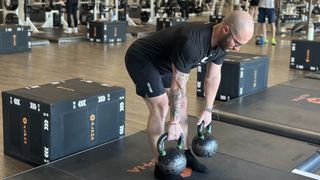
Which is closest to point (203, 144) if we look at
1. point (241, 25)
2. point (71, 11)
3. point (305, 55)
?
point (241, 25)

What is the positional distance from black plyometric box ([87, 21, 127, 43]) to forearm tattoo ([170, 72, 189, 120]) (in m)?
6.28

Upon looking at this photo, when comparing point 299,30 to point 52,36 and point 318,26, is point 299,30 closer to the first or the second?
point 318,26

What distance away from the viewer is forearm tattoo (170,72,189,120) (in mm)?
2191

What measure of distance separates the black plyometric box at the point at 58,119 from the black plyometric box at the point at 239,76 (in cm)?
162

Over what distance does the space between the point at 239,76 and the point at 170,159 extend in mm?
2325

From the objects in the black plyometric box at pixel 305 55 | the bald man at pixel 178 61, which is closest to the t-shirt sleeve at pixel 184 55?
the bald man at pixel 178 61

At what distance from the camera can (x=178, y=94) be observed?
2.23 meters

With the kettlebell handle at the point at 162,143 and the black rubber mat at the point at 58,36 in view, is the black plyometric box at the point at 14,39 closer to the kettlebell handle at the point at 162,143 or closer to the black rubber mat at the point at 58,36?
the black rubber mat at the point at 58,36

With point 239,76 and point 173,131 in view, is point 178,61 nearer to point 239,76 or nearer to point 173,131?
point 173,131

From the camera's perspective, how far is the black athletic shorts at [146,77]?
2402 mm

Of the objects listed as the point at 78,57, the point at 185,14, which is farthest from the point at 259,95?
the point at 185,14

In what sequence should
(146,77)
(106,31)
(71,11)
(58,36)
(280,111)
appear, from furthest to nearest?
(71,11) < (58,36) < (106,31) < (280,111) < (146,77)

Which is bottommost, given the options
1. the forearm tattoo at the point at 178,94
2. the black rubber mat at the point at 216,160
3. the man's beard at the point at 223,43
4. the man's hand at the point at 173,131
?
the black rubber mat at the point at 216,160

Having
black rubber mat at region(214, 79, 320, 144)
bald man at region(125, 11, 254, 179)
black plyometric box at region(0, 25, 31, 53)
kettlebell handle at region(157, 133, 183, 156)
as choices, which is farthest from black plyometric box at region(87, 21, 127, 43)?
kettlebell handle at region(157, 133, 183, 156)
